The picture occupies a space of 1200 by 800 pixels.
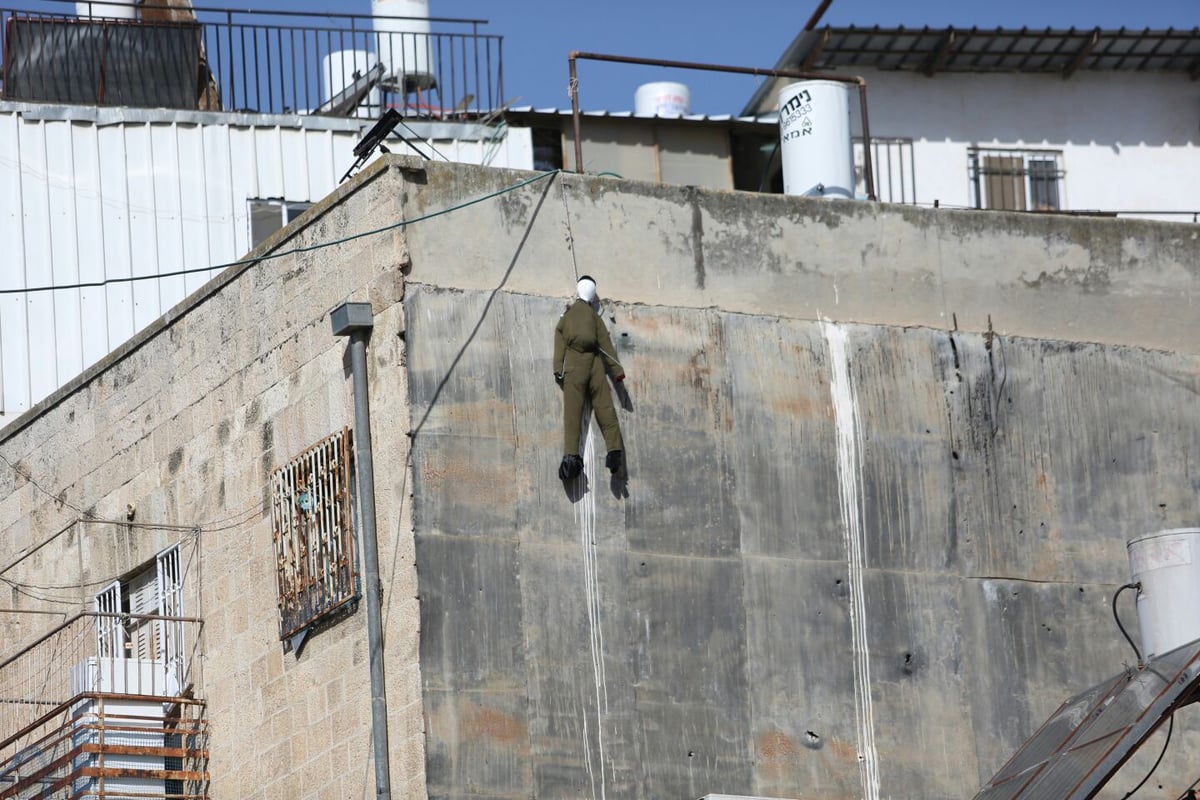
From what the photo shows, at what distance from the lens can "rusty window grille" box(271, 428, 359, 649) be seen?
2119cm

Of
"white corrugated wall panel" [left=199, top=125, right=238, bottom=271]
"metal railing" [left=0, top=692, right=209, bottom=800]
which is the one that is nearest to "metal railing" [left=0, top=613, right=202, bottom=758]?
"metal railing" [left=0, top=692, right=209, bottom=800]

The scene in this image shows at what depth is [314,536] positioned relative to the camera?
850 inches

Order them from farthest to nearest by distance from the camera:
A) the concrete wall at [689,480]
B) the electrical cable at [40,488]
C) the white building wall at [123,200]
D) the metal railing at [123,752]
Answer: the white building wall at [123,200] < the electrical cable at [40,488] < the metal railing at [123,752] < the concrete wall at [689,480]

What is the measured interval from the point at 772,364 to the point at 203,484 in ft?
18.2

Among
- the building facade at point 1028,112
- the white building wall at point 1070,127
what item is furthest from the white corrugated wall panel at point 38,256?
the white building wall at point 1070,127

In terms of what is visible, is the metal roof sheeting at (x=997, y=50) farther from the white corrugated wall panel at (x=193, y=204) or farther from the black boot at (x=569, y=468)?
the black boot at (x=569, y=468)

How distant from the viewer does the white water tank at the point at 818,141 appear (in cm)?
2528

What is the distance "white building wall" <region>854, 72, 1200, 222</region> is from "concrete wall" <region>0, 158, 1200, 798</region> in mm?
6968

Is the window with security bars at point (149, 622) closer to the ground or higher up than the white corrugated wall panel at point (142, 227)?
closer to the ground

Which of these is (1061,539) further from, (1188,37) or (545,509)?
(1188,37)

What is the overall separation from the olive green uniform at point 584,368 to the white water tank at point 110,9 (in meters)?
11.8

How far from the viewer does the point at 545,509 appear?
2117 cm

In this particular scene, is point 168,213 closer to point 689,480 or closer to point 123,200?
point 123,200

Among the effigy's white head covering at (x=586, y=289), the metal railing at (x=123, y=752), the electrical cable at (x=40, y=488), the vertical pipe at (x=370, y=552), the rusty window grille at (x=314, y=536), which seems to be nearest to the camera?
the vertical pipe at (x=370, y=552)
